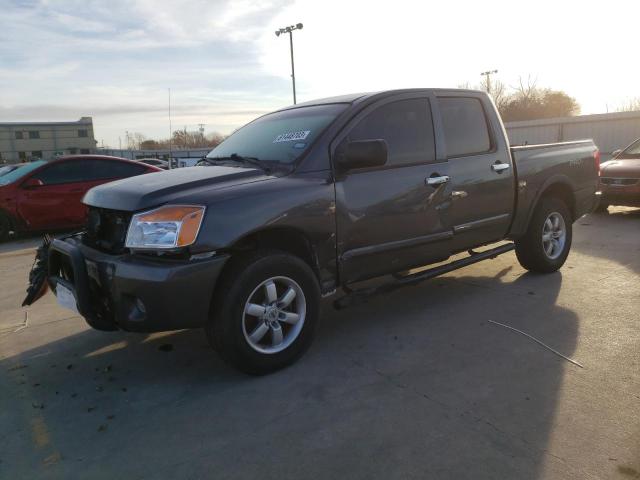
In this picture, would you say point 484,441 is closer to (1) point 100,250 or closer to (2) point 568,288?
(1) point 100,250

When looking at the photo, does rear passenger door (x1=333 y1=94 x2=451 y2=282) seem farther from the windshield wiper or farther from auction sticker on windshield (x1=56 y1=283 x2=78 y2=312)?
auction sticker on windshield (x1=56 y1=283 x2=78 y2=312)

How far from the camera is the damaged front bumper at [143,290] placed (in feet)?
9.71

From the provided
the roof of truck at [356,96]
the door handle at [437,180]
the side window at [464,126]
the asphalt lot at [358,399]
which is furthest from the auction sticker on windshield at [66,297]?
the side window at [464,126]

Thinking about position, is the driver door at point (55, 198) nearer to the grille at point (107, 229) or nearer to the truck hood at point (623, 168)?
the grille at point (107, 229)

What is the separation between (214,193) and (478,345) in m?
2.21

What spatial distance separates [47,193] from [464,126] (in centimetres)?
751

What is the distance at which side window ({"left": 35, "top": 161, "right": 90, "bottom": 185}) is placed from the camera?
9125 millimetres

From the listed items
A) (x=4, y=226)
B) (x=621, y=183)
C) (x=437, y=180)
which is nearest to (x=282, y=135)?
(x=437, y=180)

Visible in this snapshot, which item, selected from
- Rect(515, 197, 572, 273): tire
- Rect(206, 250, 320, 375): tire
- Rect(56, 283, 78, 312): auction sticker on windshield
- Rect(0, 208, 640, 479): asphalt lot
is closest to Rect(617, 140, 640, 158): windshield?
Rect(515, 197, 572, 273): tire

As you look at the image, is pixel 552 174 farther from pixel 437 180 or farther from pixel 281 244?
pixel 281 244

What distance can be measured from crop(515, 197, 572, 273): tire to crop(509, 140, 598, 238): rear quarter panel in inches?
6.0

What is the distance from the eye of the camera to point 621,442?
8.32 ft

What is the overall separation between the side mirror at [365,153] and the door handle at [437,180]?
2.31 ft

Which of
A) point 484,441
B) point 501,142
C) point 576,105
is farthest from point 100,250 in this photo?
point 576,105
